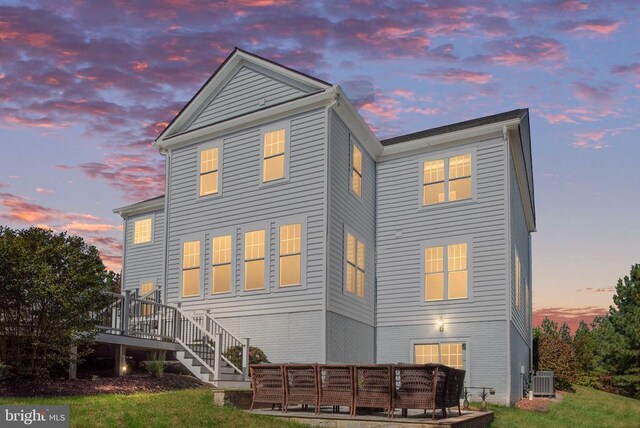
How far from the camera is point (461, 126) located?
921 inches

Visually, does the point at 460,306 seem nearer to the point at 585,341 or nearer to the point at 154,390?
the point at 154,390

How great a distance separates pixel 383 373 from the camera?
13.4 metres

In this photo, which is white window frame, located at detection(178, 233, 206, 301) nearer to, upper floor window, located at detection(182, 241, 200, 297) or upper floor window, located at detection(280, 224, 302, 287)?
upper floor window, located at detection(182, 241, 200, 297)

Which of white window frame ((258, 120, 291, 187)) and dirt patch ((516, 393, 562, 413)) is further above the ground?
white window frame ((258, 120, 291, 187))

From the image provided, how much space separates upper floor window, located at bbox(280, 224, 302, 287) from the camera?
2092 cm

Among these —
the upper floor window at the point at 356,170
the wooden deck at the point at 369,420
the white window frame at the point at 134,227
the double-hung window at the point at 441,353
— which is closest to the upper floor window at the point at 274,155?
the upper floor window at the point at 356,170

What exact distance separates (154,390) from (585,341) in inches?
1407

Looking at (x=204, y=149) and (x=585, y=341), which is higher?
(x=204, y=149)

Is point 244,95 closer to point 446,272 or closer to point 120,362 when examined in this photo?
point 446,272

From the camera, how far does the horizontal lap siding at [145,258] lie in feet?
98.7

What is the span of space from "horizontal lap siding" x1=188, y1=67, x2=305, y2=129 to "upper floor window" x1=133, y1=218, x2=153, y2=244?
781 cm

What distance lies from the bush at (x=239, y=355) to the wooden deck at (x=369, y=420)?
16.3 ft

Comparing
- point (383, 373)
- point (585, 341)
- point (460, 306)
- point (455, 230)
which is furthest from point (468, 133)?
point (585, 341)

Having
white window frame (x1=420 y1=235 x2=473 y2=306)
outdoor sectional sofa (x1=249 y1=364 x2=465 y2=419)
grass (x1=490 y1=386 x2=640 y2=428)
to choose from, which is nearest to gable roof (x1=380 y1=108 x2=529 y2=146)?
white window frame (x1=420 y1=235 x2=473 y2=306)
